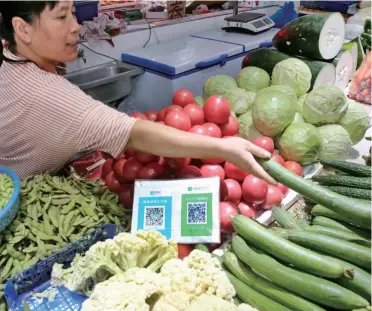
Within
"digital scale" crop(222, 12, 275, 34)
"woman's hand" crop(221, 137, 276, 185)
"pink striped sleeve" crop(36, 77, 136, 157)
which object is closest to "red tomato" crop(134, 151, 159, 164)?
"pink striped sleeve" crop(36, 77, 136, 157)

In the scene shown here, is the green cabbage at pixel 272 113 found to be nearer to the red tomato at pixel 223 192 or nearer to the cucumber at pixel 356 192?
the red tomato at pixel 223 192

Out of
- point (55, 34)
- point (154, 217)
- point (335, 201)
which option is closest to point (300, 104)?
point (335, 201)

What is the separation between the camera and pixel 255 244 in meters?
1.36

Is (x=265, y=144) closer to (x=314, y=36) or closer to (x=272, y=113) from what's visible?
(x=272, y=113)

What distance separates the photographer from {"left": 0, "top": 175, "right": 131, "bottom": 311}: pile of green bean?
1458 mm

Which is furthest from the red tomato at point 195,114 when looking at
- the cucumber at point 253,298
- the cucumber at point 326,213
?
the cucumber at point 253,298

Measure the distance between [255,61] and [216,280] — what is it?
2.32m

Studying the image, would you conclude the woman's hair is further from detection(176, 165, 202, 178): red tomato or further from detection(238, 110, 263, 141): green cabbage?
detection(238, 110, 263, 141): green cabbage

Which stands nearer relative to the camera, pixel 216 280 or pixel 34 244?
pixel 216 280

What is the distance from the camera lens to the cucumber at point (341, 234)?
4.37 feet

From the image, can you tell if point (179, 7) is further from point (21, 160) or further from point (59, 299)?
point (59, 299)

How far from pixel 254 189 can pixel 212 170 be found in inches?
9.4

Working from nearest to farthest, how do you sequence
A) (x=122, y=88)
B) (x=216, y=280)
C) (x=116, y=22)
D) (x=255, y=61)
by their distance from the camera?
(x=216, y=280) < (x=255, y=61) < (x=122, y=88) < (x=116, y=22)

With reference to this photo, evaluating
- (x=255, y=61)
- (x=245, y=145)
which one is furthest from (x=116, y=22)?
(x=245, y=145)
